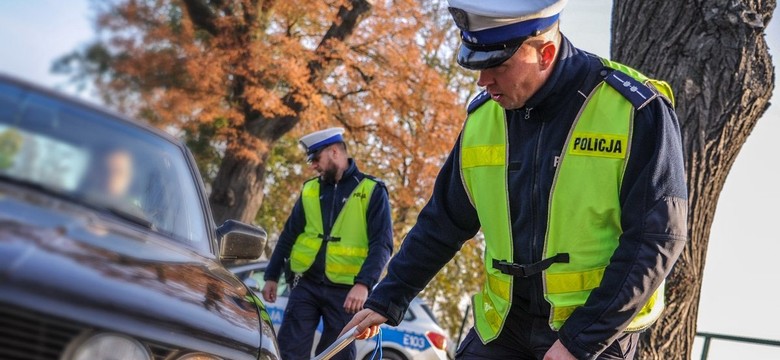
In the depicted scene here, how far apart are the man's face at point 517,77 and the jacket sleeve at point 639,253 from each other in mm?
417

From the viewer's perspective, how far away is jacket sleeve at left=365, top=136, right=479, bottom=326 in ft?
12.1

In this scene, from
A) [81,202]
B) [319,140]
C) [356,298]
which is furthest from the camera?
[319,140]

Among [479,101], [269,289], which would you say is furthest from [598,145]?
[269,289]

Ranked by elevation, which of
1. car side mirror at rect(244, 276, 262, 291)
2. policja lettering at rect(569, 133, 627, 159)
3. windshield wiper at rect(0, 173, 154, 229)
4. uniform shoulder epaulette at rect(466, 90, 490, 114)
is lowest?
car side mirror at rect(244, 276, 262, 291)

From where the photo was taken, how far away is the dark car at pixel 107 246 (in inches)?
78.0

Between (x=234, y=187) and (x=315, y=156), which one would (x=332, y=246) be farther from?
(x=234, y=187)

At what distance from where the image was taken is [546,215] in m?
3.25

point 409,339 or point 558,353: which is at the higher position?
point 558,353

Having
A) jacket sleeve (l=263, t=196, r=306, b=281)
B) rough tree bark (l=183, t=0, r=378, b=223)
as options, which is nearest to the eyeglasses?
jacket sleeve (l=263, t=196, r=306, b=281)

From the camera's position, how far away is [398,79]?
19391 mm

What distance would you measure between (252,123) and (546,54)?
14.6 m

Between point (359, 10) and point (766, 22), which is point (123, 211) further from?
point (359, 10)

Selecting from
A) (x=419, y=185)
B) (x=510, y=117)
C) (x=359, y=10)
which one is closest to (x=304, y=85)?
(x=359, y=10)

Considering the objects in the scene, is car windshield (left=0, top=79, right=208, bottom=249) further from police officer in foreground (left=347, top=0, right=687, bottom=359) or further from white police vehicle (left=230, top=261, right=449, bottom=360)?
white police vehicle (left=230, top=261, right=449, bottom=360)
